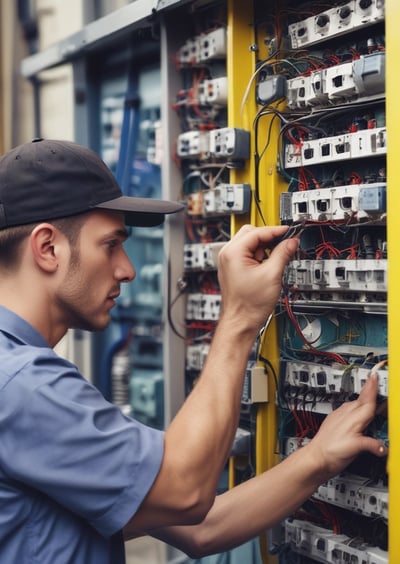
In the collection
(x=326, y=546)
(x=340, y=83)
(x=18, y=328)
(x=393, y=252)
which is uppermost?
(x=340, y=83)

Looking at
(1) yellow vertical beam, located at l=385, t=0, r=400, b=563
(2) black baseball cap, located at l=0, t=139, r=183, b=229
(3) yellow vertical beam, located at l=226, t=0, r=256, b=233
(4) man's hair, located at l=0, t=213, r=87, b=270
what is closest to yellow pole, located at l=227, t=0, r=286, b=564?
(3) yellow vertical beam, located at l=226, t=0, r=256, b=233

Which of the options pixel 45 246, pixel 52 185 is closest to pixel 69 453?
pixel 45 246

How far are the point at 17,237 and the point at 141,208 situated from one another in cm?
27

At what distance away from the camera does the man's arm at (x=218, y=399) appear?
1.27 metres

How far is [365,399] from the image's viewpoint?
5.47 feet

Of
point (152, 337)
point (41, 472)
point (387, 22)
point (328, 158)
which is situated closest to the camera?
point (41, 472)

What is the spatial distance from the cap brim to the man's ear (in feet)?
0.36

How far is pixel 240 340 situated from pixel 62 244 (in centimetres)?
39

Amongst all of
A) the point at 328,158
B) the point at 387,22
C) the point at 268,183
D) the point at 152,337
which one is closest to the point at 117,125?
the point at 152,337

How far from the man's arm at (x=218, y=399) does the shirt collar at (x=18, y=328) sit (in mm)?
313

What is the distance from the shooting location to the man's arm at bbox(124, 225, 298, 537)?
1271 millimetres

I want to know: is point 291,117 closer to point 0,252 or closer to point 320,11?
point 320,11

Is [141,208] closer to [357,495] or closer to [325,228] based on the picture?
[325,228]

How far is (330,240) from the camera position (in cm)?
192
